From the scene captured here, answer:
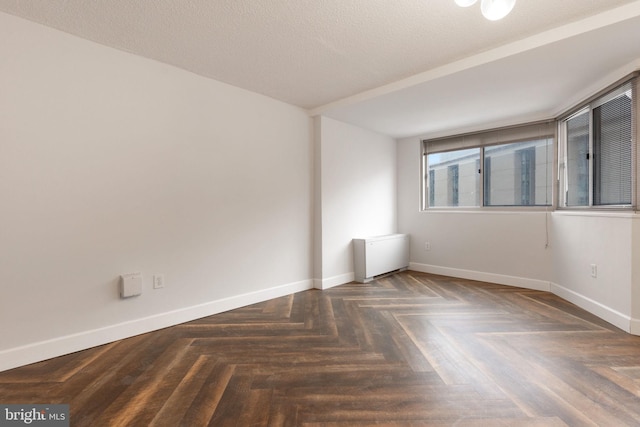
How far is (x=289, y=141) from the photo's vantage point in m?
3.90

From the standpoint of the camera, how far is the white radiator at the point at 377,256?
441cm

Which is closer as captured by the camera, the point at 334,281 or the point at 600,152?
the point at 600,152

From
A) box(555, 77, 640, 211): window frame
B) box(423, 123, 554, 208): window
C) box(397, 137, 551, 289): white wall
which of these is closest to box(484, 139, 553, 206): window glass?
box(423, 123, 554, 208): window

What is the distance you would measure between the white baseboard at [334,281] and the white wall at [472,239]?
1376 mm

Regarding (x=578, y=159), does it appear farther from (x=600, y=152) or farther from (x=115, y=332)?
(x=115, y=332)

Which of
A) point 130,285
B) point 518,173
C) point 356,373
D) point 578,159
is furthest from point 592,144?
point 130,285

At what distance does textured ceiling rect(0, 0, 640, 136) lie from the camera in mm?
2047

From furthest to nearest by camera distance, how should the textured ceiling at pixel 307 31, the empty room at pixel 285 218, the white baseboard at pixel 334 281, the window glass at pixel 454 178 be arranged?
1. the window glass at pixel 454 178
2. the white baseboard at pixel 334 281
3. the textured ceiling at pixel 307 31
4. the empty room at pixel 285 218

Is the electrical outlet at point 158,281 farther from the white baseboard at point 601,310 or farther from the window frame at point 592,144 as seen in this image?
the window frame at point 592,144

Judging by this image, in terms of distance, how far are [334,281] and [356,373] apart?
2.27 meters

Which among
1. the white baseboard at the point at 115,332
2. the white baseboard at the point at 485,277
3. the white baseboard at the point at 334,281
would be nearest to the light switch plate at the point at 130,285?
the white baseboard at the point at 115,332

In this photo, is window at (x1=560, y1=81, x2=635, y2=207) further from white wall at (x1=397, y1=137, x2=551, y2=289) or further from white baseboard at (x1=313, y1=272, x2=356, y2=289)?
white baseboard at (x1=313, y1=272, x2=356, y2=289)

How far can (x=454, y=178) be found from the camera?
4.97m

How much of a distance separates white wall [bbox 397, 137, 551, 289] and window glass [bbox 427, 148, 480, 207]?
0.22 m
